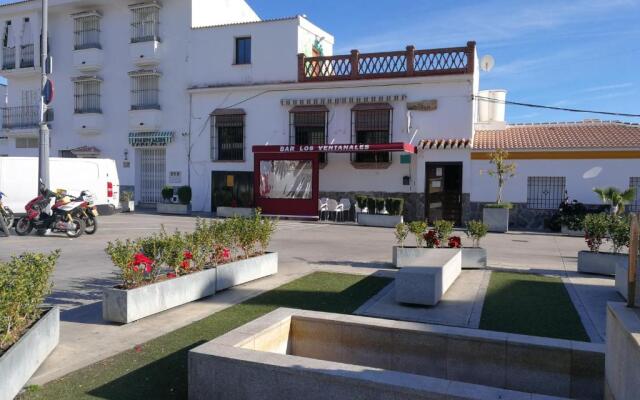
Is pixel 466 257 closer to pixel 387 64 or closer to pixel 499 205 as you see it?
pixel 499 205

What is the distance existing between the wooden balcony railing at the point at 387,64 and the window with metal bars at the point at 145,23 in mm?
7915

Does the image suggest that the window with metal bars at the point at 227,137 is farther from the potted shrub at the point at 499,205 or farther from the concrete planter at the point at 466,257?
the concrete planter at the point at 466,257

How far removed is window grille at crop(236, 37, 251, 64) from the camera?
24562mm

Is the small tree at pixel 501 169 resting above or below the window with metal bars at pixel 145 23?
below

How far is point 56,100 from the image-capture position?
28547mm

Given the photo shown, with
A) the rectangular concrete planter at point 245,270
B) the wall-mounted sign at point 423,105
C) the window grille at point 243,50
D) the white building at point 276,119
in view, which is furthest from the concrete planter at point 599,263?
the window grille at point 243,50

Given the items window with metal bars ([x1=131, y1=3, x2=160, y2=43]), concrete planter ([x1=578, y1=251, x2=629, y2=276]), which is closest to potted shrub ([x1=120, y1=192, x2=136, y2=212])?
window with metal bars ([x1=131, y1=3, x2=160, y2=43])

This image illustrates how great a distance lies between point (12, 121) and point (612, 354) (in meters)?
33.5

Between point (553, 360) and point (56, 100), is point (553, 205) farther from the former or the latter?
point (56, 100)

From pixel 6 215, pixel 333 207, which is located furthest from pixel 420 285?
pixel 333 207

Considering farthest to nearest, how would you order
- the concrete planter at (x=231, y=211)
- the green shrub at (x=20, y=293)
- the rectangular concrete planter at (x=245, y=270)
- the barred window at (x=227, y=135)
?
the barred window at (x=227, y=135), the concrete planter at (x=231, y=211), the rectangular concrete planter at (x=245, y=270), the green shrub at (x=20, y=293)

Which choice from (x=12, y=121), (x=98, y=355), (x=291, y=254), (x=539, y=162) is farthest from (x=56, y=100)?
(x=98, y=355)

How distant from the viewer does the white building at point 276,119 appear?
66.8 ft

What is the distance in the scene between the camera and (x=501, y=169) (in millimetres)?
18969
